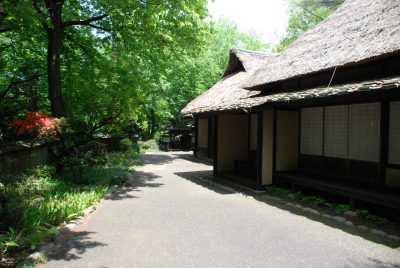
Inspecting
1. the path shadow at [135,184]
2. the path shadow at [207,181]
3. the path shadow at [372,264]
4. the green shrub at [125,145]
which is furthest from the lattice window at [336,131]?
the green shrub at [125,145]

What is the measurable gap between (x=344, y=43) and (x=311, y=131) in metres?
2.87

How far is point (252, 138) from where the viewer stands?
1245 cm

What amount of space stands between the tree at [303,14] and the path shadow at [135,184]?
2409 centimetres

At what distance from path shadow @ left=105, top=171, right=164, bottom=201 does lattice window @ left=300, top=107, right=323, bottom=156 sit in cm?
529

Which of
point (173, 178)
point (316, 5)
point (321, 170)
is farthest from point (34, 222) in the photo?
point (316, 5)

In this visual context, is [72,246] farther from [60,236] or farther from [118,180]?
[118,180]

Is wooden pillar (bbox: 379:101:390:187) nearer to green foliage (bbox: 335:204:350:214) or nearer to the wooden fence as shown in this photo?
green foliage (bbox: 335:204:350:214)

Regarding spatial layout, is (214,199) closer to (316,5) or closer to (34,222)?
(34,222)

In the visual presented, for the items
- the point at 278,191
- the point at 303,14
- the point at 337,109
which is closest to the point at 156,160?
the point at 278,191

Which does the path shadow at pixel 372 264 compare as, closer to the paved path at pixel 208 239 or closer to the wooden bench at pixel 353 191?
the paved path at pixel 208 239

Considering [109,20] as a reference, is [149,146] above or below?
below

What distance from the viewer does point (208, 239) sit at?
5.32 m

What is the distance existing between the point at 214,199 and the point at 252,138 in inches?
185

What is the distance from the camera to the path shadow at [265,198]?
545cm
